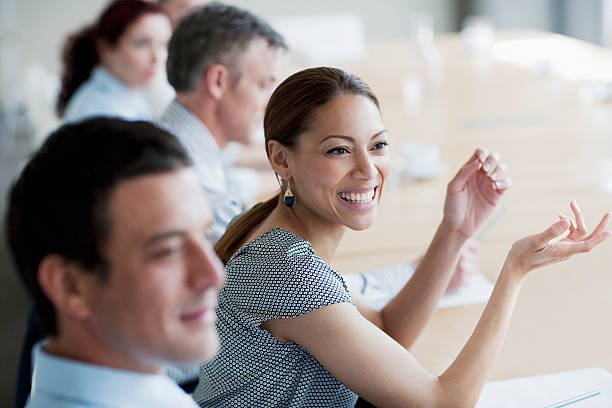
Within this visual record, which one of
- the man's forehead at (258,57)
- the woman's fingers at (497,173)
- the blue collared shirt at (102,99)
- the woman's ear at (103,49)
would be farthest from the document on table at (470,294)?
the woman's ear at (103,49)

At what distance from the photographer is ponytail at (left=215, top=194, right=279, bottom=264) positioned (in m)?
1.52

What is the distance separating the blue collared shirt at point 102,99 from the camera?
3150mm

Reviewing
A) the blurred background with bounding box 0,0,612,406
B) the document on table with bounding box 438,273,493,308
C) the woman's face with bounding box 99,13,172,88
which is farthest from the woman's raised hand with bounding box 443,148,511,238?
the blurred background with bounding box 0,0,612,406

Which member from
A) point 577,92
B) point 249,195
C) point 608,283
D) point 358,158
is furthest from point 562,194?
point 577,92

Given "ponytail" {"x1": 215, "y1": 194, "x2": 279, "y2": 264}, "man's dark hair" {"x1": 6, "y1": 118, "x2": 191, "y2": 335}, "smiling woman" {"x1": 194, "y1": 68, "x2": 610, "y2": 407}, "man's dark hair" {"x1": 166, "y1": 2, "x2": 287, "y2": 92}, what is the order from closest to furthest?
"man's dark hair" {"x1": 6, "y1": 118, "x2": 191, "y2": 335} < "smiling woman" {"x1": 194, "y1": 68, "x2": 610, "y2": 407} < "ponytail" {"x1": 215, "y1": 194, "x2": 279, "y2": 264} < "man's dark hair" {"x1": 166, "y1": 2, "x2": 287, "y2": 92}

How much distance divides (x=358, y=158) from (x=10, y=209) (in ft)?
2.18

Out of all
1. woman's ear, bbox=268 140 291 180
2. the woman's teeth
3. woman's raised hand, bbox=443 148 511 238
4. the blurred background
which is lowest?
woman's ear, bbox=268 140 291 180

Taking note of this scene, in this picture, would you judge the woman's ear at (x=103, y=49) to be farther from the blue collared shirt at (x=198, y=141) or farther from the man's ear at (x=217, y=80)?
the man's ear at (x=217, y=80)

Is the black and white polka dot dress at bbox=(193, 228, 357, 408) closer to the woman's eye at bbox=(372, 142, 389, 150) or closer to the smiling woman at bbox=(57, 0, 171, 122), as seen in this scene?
the woman's eye at bbox=(372, 142, 389, 150)

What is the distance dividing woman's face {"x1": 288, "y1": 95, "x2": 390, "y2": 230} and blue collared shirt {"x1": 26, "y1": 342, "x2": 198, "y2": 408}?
1.93ft

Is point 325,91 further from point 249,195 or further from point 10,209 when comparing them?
point 249,195

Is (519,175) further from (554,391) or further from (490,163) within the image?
(554,391)

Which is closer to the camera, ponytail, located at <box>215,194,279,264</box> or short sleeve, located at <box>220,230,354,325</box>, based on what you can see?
short sleeve, located at <box>220,230,354,325</box>

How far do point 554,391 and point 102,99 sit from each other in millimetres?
2336
